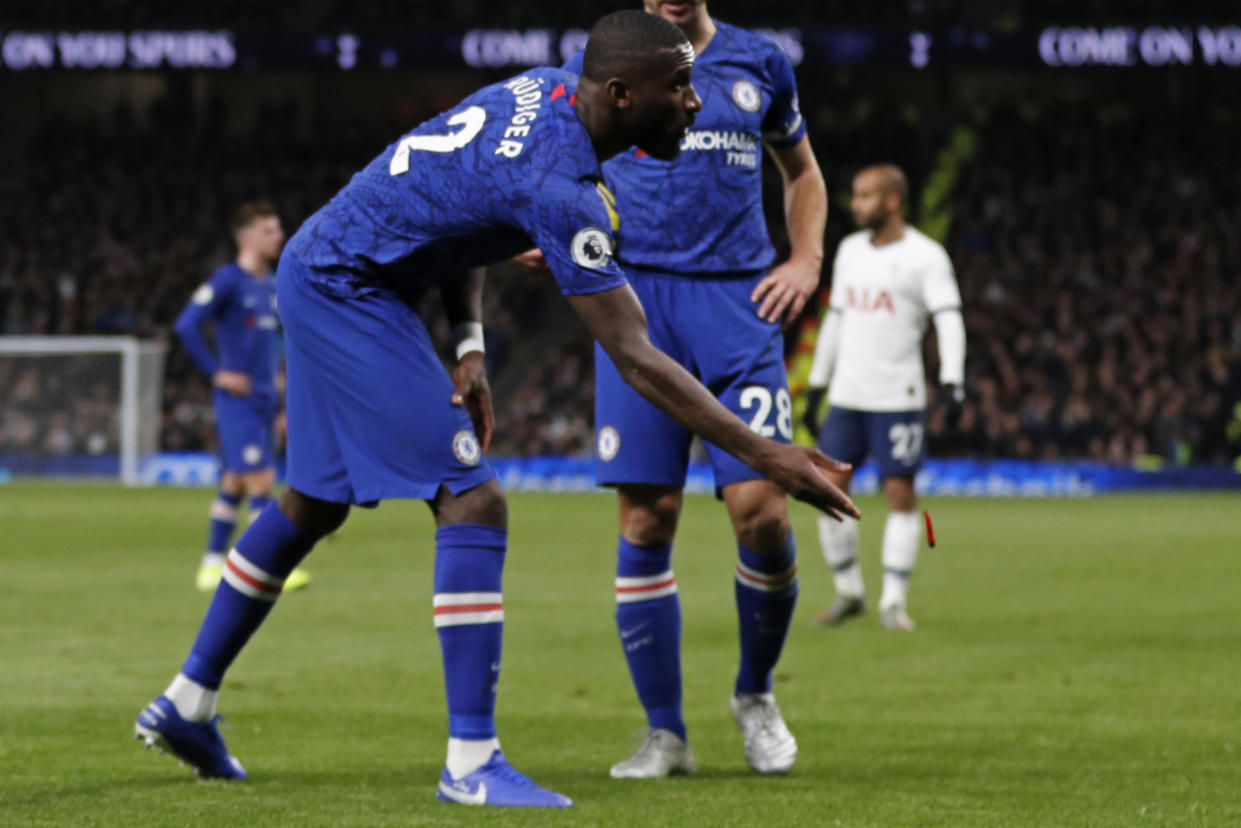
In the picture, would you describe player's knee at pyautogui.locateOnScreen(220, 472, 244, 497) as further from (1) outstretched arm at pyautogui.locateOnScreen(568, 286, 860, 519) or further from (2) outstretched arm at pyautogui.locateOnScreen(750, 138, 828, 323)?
(1) outstretched arm at pyautogui.locateOnScreen(568, 286, 860, 519)

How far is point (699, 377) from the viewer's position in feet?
16.7

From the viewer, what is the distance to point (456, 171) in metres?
4.07

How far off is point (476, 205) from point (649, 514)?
131 cm

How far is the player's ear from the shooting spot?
157 inches

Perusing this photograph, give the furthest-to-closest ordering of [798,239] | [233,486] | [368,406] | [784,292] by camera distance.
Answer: [233,486] < [798,239] < [784,292] < [368,406]

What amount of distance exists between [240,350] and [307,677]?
499cm

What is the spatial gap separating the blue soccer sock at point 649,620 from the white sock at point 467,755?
34.7 inches

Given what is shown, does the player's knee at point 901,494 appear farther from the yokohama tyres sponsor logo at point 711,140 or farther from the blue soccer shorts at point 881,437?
the yokohama tyres sponsor logo at point 711,140

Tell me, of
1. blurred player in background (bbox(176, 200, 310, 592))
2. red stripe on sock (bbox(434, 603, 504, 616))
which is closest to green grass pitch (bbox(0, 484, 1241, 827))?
red stripe on sock (bbox(434, 603, 504, 616))

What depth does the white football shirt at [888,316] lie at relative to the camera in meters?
9.50

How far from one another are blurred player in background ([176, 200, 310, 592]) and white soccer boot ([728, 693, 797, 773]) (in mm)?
6497

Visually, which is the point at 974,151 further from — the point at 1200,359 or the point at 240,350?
the point at 240,350

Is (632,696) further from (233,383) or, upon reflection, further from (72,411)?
(72,411)

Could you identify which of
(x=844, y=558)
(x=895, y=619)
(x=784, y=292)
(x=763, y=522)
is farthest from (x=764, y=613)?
(x=844, y=558)
